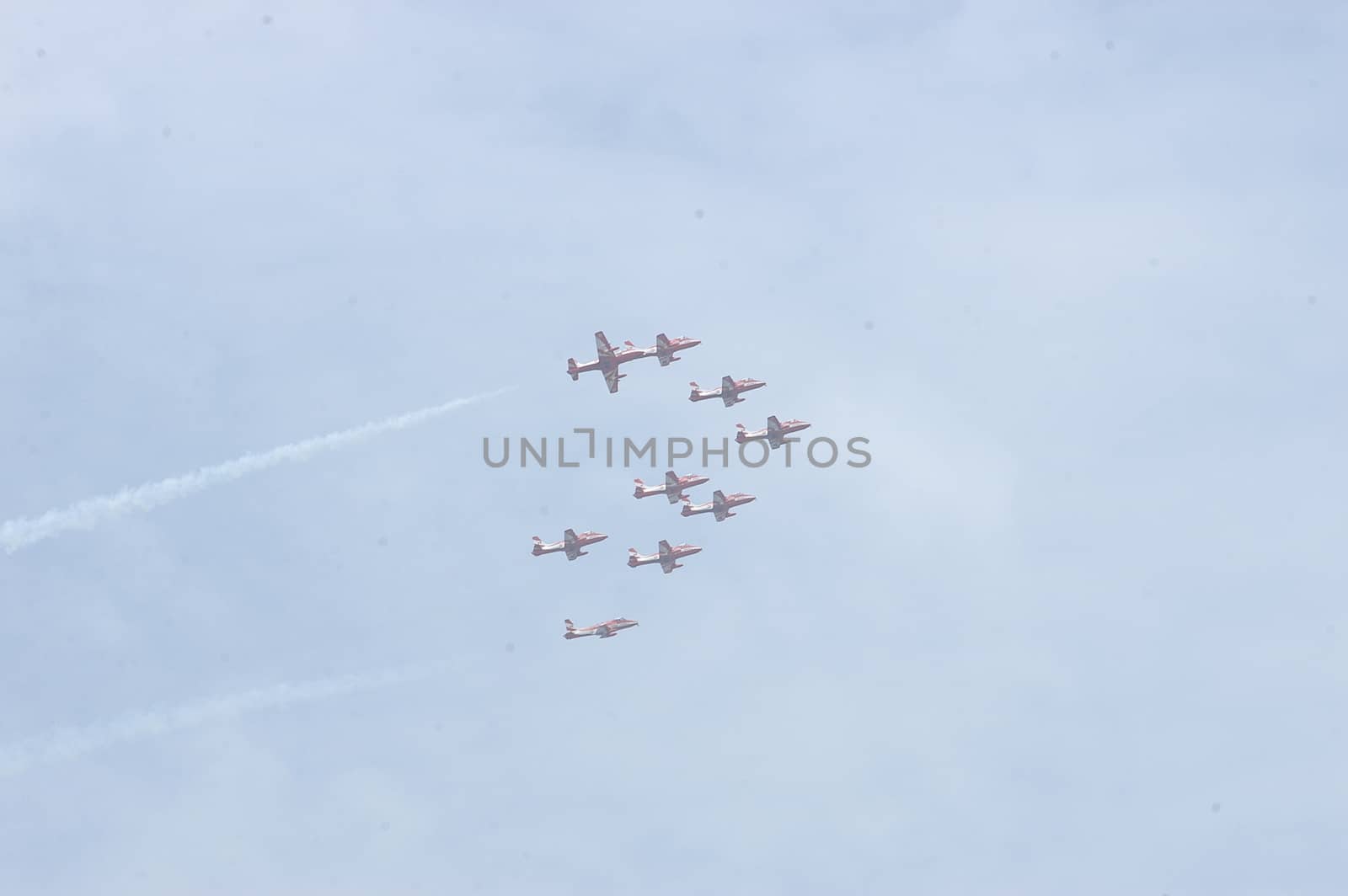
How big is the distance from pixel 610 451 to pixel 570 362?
906 centimetres

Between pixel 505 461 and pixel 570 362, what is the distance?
1098 centimetres

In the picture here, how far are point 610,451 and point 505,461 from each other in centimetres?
984

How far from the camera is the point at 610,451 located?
7840 inches

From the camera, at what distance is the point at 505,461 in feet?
651

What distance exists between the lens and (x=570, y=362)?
652ft
